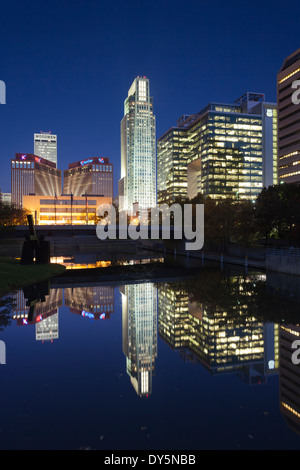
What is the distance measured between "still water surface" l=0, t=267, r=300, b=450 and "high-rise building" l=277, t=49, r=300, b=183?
12427 cm

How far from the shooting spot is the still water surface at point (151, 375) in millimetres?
7922

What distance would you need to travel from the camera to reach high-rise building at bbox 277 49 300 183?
5084 inches

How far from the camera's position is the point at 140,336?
53.9ft

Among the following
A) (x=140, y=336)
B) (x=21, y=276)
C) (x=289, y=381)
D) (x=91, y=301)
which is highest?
(x=21, y=276)

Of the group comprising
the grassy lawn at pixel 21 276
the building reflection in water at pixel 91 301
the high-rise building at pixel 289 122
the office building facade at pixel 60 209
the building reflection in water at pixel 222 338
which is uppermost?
the high-rise building at pixel 289 122

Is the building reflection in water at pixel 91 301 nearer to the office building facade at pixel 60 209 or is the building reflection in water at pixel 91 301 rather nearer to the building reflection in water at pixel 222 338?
the building reflection in water at pixel 222 338

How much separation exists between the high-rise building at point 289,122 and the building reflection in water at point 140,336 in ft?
399

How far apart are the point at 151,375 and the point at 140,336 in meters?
4.60

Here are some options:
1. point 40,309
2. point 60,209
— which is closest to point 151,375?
point 40,309

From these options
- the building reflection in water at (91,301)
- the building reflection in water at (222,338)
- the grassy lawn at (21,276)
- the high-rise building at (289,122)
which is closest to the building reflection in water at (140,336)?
the building reflection in water at (222,338)

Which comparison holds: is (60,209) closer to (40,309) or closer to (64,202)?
(64,202)

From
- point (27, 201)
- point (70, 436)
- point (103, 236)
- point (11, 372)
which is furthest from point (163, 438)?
point (27, 201)
